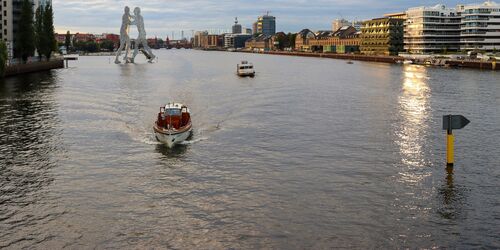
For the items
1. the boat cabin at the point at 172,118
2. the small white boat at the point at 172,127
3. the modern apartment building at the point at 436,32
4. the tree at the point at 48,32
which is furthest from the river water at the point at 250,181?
the modern apartment building at the point at 436,32

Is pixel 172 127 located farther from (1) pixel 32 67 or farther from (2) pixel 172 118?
(1) pixel 32 67

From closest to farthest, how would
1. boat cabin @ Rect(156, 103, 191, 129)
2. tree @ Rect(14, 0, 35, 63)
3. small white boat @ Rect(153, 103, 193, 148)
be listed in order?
small white boat @ Rect(153, 103, 193, 148) → boat cabin @ Rect(156, 103, 191, 129) → tree @ Rect(14, 0, 35, 63)

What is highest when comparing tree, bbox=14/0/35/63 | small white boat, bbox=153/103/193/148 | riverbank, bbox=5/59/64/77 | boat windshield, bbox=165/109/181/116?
tree, bbox=14/0/35/63

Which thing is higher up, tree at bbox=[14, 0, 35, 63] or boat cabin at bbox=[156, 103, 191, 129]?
tree at bbox=[14, 0, 35, 63]

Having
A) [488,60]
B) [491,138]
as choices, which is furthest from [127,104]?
[488,60]

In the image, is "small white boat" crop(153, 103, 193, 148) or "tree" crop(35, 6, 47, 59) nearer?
"small white boat" crop(153, 103, 193, 148)

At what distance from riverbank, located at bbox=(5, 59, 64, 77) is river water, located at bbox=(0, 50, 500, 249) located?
Result: 170ft

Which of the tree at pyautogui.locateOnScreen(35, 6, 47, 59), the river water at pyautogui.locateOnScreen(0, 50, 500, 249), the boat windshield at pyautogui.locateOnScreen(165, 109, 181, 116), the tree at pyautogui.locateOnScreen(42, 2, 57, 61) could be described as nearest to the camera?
the river water at pyautogui.locateOnScreen(0, 50, 500, 249)

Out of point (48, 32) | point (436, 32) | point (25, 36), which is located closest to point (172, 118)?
point (25, 36)

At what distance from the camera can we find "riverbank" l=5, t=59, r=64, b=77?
10269 cm

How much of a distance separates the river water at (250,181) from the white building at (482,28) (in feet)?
478

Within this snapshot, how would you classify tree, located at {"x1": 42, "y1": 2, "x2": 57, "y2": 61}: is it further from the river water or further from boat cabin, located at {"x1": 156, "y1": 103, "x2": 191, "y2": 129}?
boat cabin, located at {"x1": 156, "y1": 103, "x2": 191, "y2": 129}

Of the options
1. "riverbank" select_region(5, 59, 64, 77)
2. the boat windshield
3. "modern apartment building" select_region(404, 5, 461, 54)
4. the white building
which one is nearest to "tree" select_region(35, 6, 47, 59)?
"riverbank" select_region(5, 59, 64, 77)

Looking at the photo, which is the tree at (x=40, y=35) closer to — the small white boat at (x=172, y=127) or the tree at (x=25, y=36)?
the tree at (x=25, y=36)
